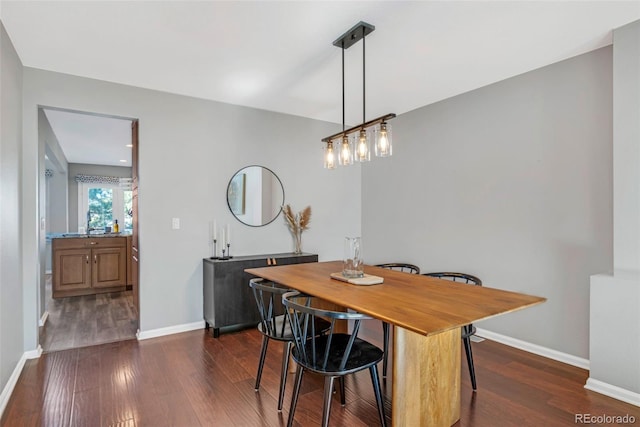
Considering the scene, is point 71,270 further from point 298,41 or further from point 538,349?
point 538,349

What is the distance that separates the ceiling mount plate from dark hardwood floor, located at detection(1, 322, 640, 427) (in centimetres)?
239

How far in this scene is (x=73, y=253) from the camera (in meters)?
5.06

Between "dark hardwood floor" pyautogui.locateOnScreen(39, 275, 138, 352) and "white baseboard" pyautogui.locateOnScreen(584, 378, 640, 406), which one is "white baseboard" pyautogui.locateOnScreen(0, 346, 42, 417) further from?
"white baseboard" pyautogui.locateOnScreen(584, 378, 640, 406)

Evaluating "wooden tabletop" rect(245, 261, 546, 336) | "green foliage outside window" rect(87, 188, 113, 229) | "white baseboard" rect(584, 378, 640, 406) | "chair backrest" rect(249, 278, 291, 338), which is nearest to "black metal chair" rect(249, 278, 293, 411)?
"chair backrest" rect(249, 278, 291, 338)

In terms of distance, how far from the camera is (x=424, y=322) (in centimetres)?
139

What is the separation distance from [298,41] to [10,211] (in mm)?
2325

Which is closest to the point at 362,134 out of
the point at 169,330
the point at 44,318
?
the point at 169,330

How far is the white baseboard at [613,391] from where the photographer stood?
221 centimetres

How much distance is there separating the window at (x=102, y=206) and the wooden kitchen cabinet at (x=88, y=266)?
2696mm

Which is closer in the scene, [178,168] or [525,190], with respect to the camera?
[525,190]

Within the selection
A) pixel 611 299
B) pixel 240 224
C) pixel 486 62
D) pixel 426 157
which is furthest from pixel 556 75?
pixel 240 224

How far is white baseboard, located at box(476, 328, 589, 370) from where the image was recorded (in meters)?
2.72

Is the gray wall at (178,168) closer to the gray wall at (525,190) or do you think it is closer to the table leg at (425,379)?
the gray wall at (525,190)

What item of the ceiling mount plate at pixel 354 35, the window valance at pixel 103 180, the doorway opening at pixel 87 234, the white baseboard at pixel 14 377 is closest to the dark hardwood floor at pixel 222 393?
the white baseboard at pixel 14 377
